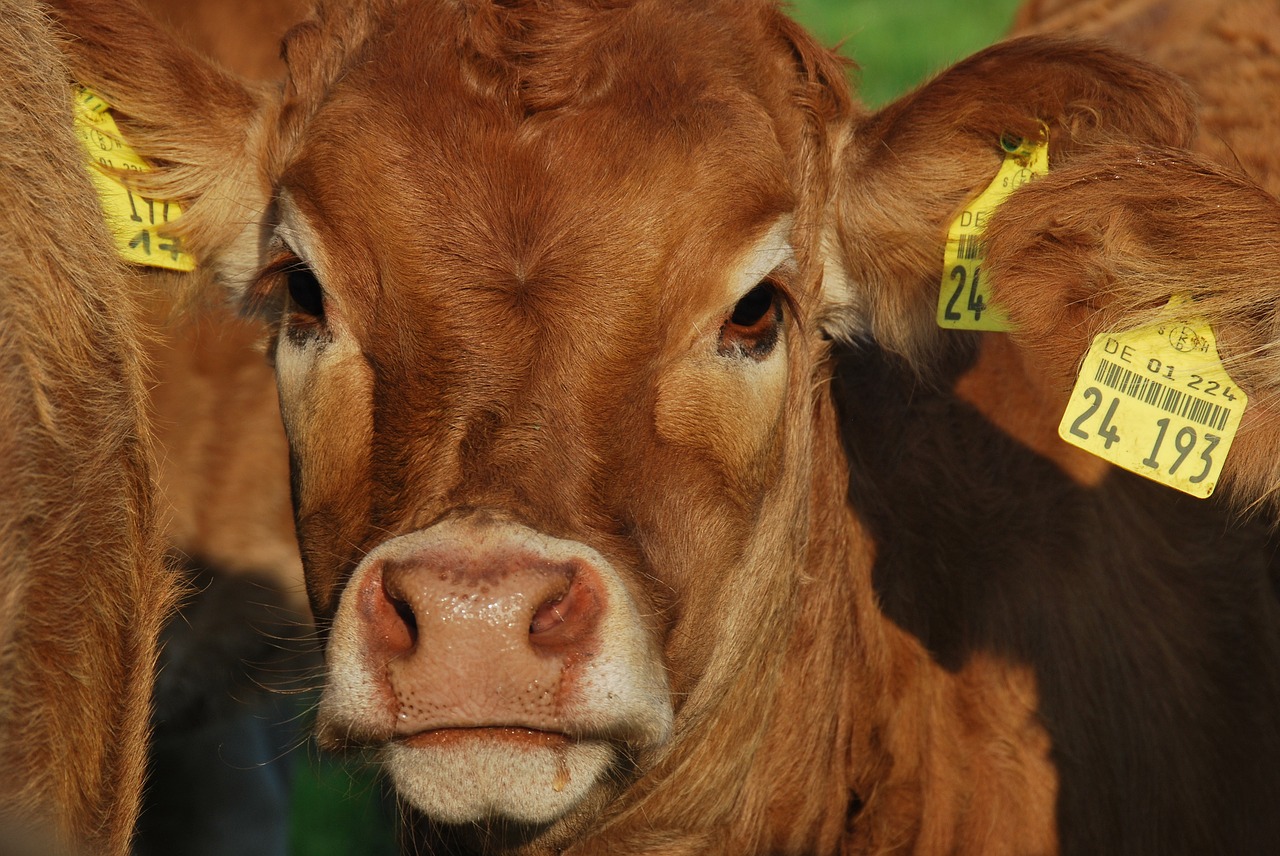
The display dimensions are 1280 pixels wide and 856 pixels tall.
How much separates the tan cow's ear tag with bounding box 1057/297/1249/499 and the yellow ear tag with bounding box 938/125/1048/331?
0.36 meters

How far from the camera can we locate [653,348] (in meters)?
2.78

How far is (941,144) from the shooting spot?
10.4 ft

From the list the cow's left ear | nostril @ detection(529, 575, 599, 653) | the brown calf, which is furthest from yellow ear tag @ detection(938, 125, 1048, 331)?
nostril @ detection(529, 575, 599, 653)

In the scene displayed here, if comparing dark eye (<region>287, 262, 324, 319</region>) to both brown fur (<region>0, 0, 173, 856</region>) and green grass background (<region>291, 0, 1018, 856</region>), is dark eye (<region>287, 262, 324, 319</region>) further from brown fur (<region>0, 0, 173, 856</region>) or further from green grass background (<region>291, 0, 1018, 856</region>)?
green grass background (<region>291, 0, 1018, 856</region>)

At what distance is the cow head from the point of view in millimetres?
2416

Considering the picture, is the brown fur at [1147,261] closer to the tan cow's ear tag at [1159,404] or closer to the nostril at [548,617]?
the tan cow's ear tag at [1159,404]

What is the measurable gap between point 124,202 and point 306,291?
34.3 inches

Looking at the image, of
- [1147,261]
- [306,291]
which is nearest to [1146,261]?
[1147,261]

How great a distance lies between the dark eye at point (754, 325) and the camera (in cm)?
297

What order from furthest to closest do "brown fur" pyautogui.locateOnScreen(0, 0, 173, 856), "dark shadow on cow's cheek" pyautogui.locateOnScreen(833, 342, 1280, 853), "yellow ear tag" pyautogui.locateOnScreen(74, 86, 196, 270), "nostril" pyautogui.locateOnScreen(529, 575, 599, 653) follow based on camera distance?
1. "yellow ear tag" pyautogui.locateOnScreen(74, 86, 196, 270)
2. "dark shadow on cow's cheek" pyautogui.locateOnScreen(833, 342, 1280, 853)
3. "nostril" pyautogui.locateOnScreen(529, 575, 599, 653)
4. "brown fur" pyautogui.locateOnScreen(0, 0, 173, 856)

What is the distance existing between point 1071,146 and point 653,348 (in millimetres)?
1139

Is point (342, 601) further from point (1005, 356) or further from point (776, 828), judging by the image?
point (1005, 356)

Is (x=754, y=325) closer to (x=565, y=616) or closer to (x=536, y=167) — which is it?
(x=536, y=167)

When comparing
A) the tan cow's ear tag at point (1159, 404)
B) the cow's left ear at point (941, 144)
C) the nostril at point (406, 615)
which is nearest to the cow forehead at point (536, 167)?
the cow's left ear at point (941, 144)
